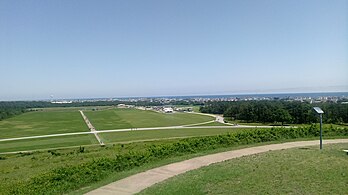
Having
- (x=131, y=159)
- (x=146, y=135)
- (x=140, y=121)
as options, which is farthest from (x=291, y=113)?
(x=131, y=159)

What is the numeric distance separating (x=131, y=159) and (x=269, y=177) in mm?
5524

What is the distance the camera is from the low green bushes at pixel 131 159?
358 inches

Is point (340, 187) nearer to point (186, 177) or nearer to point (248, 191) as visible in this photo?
point (248, 191)

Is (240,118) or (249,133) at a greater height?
(249,133)

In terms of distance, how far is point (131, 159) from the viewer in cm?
1209

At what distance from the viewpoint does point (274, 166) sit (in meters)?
10.4

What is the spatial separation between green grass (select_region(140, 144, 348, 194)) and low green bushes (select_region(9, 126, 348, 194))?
261 centimetres

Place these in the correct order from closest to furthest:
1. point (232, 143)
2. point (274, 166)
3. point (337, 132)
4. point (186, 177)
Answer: point (186, 177)
point (274, 166)
point (232, 143)
point (337, 132)

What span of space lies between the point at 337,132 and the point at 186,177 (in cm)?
1418

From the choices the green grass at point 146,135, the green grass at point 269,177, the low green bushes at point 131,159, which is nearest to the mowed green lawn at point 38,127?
the green grass at point 146,135

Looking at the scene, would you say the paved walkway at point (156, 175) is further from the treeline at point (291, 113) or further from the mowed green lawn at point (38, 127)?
the mowed green lawn at point (38, 127)

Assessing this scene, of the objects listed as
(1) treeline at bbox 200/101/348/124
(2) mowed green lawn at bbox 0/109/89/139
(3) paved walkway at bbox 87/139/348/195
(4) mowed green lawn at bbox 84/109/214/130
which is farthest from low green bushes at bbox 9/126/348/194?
(2) mowed green lawn at bbox 0/109/89/139

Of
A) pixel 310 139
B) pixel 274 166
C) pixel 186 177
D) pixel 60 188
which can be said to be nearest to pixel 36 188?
pixel 60 188

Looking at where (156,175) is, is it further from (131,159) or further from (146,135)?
(146,135)
